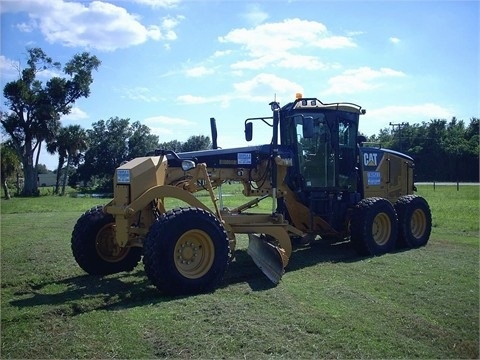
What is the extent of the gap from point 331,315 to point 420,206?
21.5 feet

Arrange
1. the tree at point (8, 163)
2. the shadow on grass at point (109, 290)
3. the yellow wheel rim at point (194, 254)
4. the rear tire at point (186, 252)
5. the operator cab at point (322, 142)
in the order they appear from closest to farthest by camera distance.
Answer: the shadow on grass at point (109, 290)
the rear tire at point (186, 252)
the yellow wheel rim at point (194, 254)
the operator cab at point (322, 142)
the tree at point (8, 163)

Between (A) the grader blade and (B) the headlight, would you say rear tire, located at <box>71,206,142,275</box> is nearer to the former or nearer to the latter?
(B) the headlight

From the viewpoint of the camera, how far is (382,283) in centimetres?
701

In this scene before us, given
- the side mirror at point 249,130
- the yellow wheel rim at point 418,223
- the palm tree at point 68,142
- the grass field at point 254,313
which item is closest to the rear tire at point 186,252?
the grass field at point 254,313

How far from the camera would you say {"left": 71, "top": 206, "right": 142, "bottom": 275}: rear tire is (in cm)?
751

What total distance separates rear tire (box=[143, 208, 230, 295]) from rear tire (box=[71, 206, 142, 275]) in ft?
5.51

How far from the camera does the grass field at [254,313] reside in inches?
178

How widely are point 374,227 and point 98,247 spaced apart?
5.54m

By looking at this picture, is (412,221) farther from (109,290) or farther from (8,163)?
(8,163)

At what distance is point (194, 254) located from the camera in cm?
664

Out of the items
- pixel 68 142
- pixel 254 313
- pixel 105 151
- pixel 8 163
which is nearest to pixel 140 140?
pixel 105 151

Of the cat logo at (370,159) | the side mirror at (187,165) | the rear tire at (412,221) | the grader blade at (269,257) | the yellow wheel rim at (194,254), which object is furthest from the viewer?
the cat logo at (370,159)

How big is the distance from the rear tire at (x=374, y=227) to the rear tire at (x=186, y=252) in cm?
364

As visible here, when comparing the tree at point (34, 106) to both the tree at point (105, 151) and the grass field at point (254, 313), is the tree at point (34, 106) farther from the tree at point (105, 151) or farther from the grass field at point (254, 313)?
the grass field at point (254, 313)
